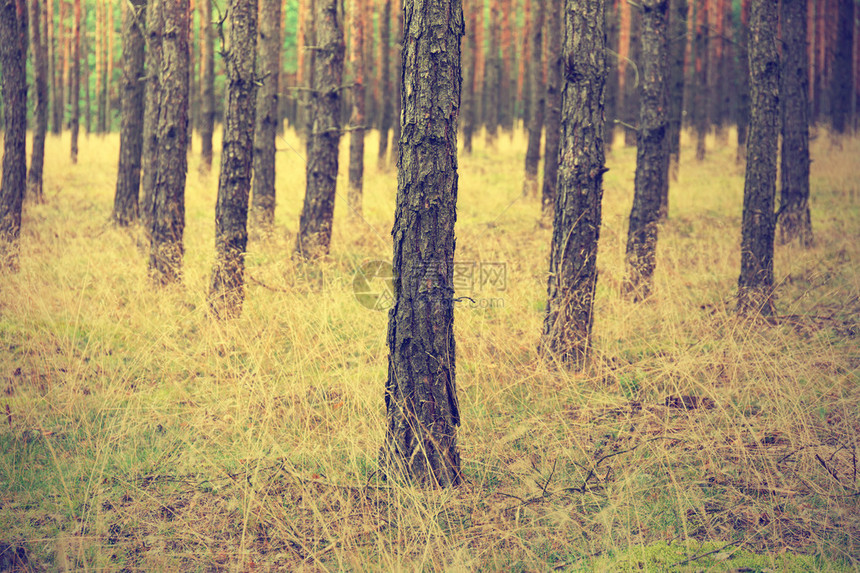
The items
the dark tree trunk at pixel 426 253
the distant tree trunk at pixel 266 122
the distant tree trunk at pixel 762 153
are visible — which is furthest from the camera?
the distant tree trunk at pixel 266 122

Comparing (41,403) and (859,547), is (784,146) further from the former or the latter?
(41,403)

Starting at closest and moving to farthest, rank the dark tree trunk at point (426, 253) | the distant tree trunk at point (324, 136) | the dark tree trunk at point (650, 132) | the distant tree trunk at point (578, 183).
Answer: the dark tree trunk at point (426, 253) < the distant tree trunk at point (578, 183) < the dark tree trunk at point (650, 132) < the distant tree trunk at point (324, 136)

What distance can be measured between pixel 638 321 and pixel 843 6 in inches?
835

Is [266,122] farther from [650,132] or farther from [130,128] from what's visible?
[650,132]

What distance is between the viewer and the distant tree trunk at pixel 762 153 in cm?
680

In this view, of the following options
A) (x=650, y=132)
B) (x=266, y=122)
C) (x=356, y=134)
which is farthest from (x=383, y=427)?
(x=356, y=134)

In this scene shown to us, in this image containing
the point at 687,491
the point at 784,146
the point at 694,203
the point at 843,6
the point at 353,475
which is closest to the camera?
the point at 687,491

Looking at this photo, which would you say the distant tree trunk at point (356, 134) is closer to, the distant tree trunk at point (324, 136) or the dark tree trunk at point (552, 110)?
the distant tree trunk at point (324, 136)

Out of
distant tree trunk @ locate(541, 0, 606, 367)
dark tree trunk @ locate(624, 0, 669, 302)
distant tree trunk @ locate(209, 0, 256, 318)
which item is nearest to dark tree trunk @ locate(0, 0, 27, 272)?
distant tree trunk @ locate(209, 0, 256, 318)

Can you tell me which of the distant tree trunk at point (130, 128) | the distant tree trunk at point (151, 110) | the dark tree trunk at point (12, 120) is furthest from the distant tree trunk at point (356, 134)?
the dark tree trunk at point (12, 120)

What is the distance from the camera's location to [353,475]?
12.4ft

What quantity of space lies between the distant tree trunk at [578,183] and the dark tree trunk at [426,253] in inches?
77.2

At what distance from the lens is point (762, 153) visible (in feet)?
22.5

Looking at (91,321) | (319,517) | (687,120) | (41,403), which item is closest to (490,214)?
(91,321)
